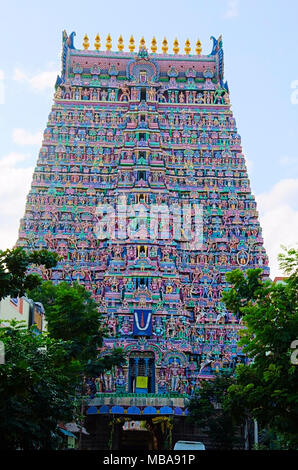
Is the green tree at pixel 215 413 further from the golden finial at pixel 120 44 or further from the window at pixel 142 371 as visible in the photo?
the golden finial at pixel 120 44

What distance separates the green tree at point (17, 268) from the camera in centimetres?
1680

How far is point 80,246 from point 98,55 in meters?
27.9

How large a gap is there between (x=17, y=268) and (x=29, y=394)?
16.7 feet

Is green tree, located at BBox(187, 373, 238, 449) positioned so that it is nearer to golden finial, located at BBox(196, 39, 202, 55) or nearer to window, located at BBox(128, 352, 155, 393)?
window, located at BBox(128, 352, 155, 393)

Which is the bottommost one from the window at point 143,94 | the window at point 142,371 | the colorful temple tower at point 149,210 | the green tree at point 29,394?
the green tree at point 29,394

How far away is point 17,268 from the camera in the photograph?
1691cm

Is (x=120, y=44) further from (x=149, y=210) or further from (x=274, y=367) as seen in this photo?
(x=274, y=367)

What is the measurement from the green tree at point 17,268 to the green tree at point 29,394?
6.72 feet

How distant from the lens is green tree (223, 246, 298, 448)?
2092 centimetres

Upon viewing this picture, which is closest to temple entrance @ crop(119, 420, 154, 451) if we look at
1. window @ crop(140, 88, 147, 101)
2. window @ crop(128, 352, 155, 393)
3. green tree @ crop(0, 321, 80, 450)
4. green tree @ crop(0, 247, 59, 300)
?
window @ crop(128, 352, 155, 393)

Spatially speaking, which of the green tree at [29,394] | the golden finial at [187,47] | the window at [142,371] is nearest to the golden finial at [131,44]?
the golden finial at [187,47]

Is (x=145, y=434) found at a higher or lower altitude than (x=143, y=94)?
lower

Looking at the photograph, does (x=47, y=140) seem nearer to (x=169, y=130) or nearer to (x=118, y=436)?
(x=169, y=130)

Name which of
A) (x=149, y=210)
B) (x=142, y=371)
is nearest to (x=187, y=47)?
(x=149, y=210)
